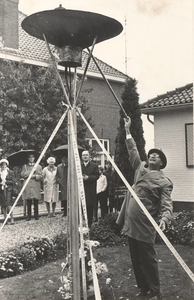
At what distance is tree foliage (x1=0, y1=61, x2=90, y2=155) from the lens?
13906mm

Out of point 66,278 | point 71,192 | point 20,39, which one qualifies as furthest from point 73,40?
point 20,39

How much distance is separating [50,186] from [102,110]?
7136 mm

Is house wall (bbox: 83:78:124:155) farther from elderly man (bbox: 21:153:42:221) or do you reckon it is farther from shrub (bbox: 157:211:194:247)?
shrub (bbox: 157:211:194:247)

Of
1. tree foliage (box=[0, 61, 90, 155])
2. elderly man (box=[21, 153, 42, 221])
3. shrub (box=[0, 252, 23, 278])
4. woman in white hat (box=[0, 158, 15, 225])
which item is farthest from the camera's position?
tree foliage (box=[0, 61, 90, 155])

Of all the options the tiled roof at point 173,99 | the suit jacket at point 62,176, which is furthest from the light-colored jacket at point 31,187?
the tiled roof at point 173,99

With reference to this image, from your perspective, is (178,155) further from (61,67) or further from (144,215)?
(144,215)

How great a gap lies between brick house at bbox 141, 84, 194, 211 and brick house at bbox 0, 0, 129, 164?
185 inches

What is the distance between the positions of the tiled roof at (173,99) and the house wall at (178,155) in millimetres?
346

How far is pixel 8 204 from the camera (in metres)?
9.95

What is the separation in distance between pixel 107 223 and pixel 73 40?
5.22m

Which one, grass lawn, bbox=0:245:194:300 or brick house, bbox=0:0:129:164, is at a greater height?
brick house, bbox=0:0:129:164

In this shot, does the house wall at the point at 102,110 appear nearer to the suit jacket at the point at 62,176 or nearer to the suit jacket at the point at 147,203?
the suit jacket at the point at 62,176

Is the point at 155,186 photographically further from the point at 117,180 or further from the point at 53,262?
the point at 117,180

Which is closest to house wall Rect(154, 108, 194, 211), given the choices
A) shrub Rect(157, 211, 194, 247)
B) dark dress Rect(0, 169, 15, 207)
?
shrub Rect(157, 211, 194, 247)
